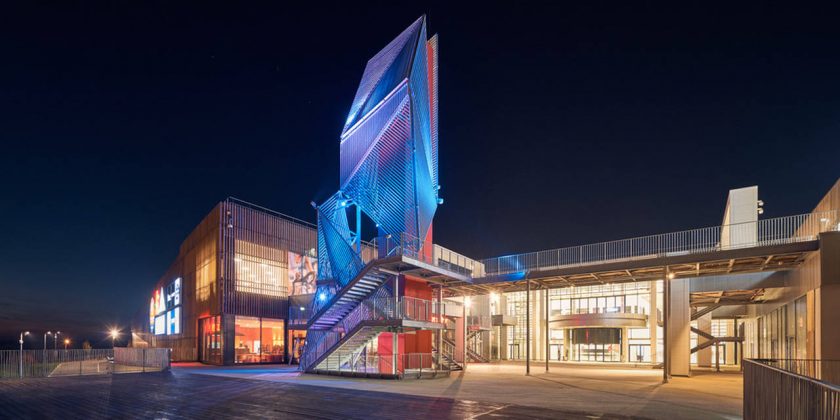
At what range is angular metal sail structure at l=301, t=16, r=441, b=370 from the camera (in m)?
25.4

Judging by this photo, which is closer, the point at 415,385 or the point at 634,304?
the point at 415,385

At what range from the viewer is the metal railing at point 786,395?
240 inches

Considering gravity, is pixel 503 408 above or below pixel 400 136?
below

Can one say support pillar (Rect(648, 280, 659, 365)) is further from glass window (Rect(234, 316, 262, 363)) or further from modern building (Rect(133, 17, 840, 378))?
glass window (Rect(234, 316, 262, 363))

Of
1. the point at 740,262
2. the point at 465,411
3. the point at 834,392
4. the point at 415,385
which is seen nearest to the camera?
the point at 834,392

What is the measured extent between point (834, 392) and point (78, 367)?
32786mm

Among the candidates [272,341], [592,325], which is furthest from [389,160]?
[592,325]

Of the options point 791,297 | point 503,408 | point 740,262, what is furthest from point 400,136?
point 791,297

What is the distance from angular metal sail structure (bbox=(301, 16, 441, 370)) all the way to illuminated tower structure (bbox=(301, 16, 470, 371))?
48 millimetres

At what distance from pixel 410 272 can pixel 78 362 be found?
19.3 metres

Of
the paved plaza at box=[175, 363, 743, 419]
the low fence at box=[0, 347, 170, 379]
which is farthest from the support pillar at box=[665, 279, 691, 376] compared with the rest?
the low fence at box=[0, 347, 170, 379]

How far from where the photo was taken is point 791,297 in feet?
83.8

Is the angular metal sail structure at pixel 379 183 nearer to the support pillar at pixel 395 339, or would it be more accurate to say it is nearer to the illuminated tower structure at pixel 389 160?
the illuminated tower structure at pixel 389 160

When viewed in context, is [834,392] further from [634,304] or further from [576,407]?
[634,304]
